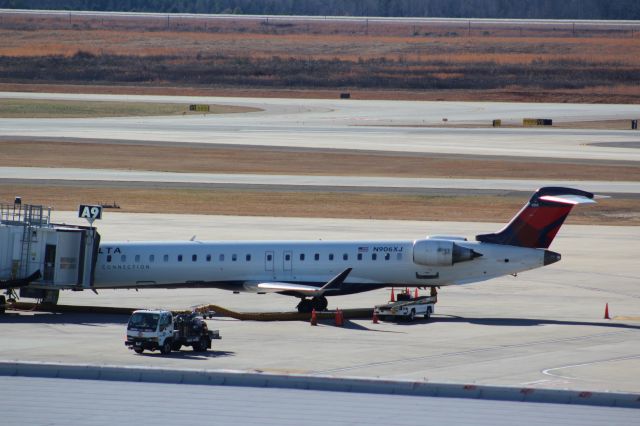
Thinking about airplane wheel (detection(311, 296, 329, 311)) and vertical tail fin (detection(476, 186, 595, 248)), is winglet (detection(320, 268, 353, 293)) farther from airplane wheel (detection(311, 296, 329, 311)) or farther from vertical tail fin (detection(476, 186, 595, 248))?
vertical tail fin (detection(476, 186, 595, 248))

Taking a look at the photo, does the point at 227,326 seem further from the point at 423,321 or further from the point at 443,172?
the point at 443,172

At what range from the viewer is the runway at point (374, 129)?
11512cm

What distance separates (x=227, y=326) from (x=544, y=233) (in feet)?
44.3

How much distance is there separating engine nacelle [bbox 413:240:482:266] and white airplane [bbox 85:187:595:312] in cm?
4

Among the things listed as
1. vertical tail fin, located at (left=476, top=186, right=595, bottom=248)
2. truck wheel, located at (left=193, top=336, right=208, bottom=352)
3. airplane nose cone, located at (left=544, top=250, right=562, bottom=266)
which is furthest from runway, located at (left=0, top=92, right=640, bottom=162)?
truck wheel, located at (left=193, top=336, right=208, bottom=352)

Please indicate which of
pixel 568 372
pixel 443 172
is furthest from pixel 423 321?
pixel 443 172

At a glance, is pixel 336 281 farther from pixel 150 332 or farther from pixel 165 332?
pixel 150 332

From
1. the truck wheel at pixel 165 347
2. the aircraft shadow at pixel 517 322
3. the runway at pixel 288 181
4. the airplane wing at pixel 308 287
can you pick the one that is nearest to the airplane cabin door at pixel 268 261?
the airplane wing at pixel 308 287

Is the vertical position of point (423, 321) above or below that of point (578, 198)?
below

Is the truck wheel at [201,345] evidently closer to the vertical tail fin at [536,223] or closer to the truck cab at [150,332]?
the truck cab at [150,332]

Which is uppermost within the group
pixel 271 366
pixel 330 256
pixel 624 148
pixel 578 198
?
pixel 624 148

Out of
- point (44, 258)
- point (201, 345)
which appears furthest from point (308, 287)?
point (44, 258)

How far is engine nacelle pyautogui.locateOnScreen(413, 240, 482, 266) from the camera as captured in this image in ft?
159

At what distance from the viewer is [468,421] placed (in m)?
26.3
